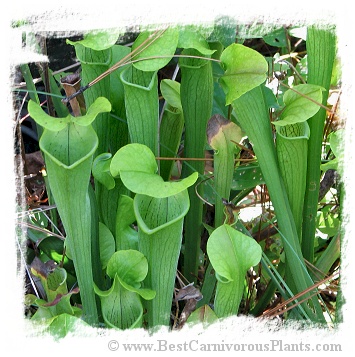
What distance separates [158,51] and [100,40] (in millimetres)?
80

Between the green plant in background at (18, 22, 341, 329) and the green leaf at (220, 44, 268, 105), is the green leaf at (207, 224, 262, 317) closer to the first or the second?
the green plant in background at (18, 22, 341, 329)

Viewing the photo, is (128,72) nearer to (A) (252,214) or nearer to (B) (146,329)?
(B) (146,329)

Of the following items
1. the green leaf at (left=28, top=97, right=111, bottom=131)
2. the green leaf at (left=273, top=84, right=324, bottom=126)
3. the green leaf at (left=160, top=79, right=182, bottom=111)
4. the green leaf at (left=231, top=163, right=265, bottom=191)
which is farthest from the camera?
the green leaf at (left=231, top=163, right=265, bottom=191)

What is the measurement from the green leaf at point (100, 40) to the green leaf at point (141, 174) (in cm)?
14

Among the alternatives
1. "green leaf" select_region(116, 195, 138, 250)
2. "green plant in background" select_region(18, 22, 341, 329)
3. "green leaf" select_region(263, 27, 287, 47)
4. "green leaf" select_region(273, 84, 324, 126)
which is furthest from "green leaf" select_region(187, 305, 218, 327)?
"green leaf" select_region(263, 27, 287, 47)

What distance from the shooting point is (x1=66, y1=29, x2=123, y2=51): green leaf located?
67cm

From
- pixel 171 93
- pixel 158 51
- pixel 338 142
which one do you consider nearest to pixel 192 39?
pixel 158 51

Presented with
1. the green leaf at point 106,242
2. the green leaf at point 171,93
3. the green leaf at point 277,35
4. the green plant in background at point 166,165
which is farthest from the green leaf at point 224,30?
the green leaf at point 106,242

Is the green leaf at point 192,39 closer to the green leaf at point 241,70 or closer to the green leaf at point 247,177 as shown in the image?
the green leaf at point 241,70

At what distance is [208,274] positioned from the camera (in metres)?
0.84

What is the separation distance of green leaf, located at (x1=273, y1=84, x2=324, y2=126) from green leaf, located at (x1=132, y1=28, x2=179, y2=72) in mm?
173

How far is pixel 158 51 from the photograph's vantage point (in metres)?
0.68

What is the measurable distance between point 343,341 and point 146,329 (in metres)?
0.29

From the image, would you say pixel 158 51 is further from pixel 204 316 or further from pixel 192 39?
pixel 204 316
